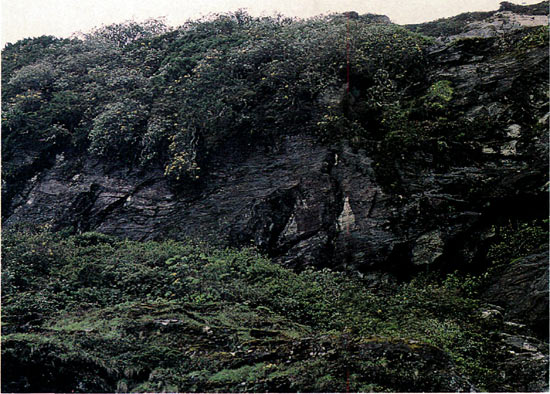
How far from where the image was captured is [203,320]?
323 inches

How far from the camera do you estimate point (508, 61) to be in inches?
437

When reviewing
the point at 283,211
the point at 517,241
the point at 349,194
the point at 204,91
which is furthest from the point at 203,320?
the point at 204,91

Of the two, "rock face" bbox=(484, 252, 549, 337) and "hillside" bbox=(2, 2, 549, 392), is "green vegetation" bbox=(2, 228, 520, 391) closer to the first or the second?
"hillside" bbox=(2, 2, 549, 392)

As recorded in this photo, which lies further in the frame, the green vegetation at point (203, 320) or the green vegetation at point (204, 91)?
the green vegetation at point (204, 91)

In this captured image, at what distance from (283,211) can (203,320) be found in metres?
3.48

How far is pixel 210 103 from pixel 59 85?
5.21 meters

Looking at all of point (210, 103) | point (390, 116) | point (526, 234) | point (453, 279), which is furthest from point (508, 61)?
point (210, 103)

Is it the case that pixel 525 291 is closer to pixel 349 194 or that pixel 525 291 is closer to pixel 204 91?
pixel 349 194

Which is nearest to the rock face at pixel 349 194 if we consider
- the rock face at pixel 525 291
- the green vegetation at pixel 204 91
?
the green vegetation at pixel 204 91

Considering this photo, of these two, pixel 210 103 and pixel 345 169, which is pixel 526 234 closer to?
pixel 345 169

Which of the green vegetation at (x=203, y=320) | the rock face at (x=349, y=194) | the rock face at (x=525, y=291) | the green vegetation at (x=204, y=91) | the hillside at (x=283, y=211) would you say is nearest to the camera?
the green vegetation at (x=203, y=320)

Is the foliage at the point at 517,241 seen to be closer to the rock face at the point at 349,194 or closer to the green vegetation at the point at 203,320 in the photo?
the rock face at the point at 349,194

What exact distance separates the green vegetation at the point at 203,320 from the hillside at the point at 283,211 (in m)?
0.04

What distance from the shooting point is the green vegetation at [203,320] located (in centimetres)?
706
